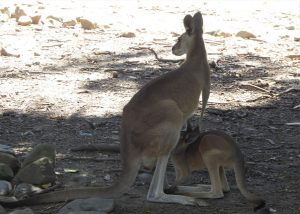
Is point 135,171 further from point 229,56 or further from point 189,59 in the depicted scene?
point 229,56

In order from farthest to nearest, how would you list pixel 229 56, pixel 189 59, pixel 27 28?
pixel 27 28 < pixel 229 56 < pixel 189 59

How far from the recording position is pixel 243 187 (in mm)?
4426

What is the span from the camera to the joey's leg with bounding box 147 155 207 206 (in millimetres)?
4461

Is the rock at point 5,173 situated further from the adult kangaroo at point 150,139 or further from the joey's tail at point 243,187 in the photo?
the joey's tail at point 243,187

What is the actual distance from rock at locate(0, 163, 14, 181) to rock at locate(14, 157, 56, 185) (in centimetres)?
6

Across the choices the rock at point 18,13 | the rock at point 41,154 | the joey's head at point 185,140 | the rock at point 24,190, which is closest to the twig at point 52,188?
the rock at point 24,190

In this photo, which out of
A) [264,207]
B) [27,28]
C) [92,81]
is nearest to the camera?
[264,207]

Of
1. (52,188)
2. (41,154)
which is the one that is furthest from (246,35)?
(52,188)

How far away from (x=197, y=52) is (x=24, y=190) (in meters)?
1.69

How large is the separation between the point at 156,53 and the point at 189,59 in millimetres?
3791

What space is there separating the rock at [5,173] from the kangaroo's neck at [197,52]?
1572 millimetres

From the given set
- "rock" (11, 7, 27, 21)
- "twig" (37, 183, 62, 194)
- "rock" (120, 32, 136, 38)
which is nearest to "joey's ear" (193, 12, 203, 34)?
"twig" (37, 183, 62, 194)

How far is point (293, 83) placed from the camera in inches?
307

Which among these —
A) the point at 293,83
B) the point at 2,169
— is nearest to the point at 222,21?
the point at 293,83
